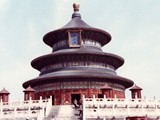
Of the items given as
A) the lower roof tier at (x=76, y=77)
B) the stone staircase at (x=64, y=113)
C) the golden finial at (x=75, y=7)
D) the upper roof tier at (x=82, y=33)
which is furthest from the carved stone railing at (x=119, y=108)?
the golden finial at (x=75, y=7)

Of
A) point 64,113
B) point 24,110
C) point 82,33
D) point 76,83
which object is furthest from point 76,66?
point 24,110

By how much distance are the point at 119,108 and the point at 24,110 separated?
9.95 meters

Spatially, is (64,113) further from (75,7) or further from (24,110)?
(75,7)

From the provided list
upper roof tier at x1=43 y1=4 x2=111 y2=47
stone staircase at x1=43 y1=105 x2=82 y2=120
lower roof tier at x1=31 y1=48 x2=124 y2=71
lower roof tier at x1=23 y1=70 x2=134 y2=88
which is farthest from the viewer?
upper roof tier at x1=43 y1=4 x2=111 y2=47

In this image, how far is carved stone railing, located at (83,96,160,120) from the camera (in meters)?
29.6

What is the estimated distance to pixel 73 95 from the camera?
141 ft

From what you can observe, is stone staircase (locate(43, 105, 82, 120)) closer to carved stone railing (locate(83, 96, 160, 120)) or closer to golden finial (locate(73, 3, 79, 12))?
carved stone railing (locate(83, 96, 160, 120))

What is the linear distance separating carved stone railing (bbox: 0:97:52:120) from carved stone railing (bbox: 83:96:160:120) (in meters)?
4.14

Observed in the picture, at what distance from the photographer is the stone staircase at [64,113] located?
29.2 m

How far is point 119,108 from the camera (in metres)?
32.0

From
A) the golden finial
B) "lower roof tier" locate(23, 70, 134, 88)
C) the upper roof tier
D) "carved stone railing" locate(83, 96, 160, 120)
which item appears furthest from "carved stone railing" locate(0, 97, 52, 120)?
the golden finial

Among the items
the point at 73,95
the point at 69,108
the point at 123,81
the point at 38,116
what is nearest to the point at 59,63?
the point at 73,95

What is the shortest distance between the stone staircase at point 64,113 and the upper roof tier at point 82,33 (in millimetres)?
16167

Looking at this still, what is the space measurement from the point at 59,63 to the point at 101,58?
20.5ft
